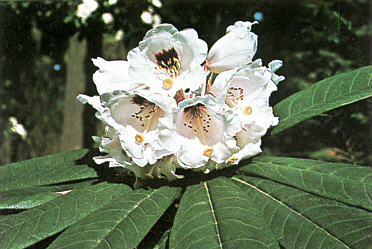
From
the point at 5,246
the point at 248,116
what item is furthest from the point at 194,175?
the point at 5,246

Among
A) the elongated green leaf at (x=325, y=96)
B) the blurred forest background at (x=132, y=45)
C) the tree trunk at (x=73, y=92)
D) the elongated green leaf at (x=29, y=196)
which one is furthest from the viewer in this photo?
the tree trunk at (x=73, y=92)

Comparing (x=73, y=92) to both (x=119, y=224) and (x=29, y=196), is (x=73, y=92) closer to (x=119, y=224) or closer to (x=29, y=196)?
(x=29, y=196)

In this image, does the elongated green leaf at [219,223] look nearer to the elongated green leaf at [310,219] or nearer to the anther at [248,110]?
the elongated green leaf at [310,219]

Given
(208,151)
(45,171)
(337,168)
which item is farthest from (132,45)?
(337,168)

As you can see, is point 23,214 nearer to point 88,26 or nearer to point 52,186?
point 52,186

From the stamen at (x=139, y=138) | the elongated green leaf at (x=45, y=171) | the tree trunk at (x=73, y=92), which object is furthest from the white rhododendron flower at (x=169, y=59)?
the tree trunk at (x=73, y=92)

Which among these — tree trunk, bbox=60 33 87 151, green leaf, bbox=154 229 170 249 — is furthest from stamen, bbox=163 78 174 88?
tree trunk, bbox=60 33 87 151
